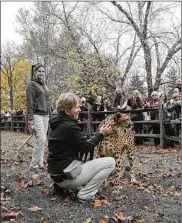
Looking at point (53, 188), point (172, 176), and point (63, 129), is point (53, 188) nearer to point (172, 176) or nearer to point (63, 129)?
point (63, 129)

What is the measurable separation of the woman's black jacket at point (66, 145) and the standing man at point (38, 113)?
1.92 meters

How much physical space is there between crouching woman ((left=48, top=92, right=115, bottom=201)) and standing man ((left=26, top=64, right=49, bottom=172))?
1.88 m

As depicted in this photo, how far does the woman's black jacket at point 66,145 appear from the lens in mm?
4457

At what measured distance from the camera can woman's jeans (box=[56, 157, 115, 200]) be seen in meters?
4.46

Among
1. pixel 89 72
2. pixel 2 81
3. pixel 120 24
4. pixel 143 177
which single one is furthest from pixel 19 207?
pixel 2 81

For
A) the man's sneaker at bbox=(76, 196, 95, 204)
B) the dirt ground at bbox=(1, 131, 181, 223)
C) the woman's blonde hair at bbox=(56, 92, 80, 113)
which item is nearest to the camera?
the dirt ground at bbox=(1, 131, 181, 223)

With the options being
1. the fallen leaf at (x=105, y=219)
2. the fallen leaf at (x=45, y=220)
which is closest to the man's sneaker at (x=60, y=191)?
the fallen leaf at (x=45, y=220)

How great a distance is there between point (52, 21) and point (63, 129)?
15.3 metres

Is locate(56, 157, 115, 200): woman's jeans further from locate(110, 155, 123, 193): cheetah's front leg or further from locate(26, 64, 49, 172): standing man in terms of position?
locate(26, 64, 49, 172): standing man

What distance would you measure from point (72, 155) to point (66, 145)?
0.42 feet

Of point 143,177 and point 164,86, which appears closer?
point 143,177

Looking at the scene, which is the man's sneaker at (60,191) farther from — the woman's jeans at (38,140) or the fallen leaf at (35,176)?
the woman's jeans at (38,140)

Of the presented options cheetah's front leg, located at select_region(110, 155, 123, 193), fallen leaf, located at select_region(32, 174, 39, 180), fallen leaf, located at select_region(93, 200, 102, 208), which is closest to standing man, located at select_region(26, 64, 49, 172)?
fallen leaf, located at select_region(32, 174, 39, 180)

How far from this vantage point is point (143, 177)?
→ 5957 mm
